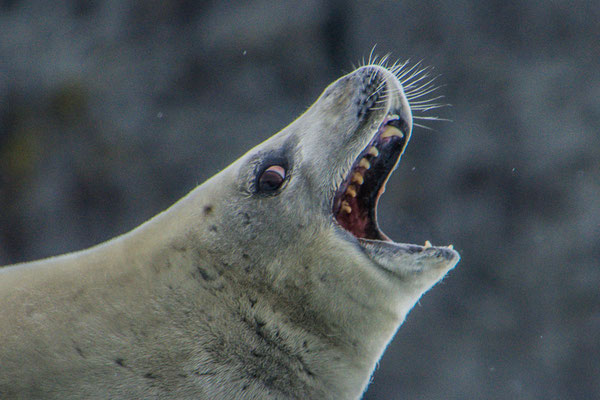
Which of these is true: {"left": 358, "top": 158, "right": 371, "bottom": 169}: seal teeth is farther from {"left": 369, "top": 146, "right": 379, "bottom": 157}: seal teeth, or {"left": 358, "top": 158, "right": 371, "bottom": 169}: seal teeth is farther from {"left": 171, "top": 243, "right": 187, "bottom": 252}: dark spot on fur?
{"left": 171, "top": 243, "right": 187, "bottom": 252}: dark spot on fur

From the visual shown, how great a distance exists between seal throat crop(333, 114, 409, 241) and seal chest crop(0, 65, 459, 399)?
0.39 feet

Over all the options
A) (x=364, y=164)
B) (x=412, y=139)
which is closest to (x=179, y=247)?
(x=364, y=164)

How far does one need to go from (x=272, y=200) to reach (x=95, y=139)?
3.14m

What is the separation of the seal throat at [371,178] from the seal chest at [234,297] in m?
0.12

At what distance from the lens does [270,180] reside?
6.46ft

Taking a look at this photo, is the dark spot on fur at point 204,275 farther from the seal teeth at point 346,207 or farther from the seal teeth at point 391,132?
the seal teeth at point 391,132

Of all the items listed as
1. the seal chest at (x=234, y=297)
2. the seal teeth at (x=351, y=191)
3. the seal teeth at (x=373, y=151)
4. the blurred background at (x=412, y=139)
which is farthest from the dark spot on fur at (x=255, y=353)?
the blurred background at (x=412, y=139)

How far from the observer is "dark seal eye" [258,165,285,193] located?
196 centimetres

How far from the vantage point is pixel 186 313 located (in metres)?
1.80

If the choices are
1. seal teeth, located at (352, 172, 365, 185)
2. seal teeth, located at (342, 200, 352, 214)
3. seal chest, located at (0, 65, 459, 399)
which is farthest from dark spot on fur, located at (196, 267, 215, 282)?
seal teeth, located at (352, 172, 365, 185)

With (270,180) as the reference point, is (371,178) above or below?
above

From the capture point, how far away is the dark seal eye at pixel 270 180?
1.96m

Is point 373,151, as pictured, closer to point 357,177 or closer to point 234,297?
point 357,177

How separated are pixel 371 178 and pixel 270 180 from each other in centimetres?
43
